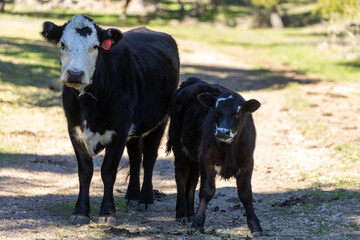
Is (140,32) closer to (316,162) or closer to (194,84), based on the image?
(194,84)

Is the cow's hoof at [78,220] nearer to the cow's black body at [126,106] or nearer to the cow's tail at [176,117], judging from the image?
the cow's black body at [126,106]

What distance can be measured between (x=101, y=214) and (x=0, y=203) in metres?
1.52

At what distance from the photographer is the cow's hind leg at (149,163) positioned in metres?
9.21

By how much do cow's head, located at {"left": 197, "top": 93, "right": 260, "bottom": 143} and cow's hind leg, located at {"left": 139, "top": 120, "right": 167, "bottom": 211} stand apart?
2272mm

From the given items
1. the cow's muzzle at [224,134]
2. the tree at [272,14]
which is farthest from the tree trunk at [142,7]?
the cow's muzzle at [224,134]

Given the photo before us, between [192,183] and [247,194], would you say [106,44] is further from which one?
[247,194]

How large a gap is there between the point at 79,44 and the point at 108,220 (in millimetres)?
2143

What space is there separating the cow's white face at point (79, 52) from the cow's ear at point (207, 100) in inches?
51.6

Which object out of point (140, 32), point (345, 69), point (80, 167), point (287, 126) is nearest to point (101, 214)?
point (80, 167)

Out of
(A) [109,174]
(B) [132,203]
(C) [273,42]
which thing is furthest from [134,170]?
(C) [273,42]

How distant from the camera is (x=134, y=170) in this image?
9555 millimetres

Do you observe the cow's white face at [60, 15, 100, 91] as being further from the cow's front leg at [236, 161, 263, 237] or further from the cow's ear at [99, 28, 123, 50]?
the cow's front leg at [236, 161, 263, 237]

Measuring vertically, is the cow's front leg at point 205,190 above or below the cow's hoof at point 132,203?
above

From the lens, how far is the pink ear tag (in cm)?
775
